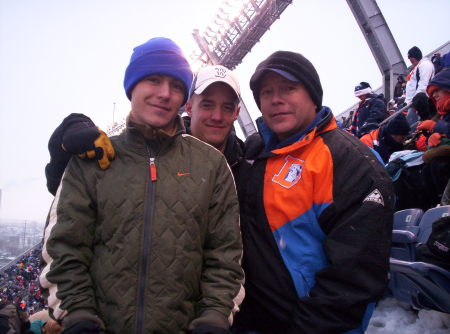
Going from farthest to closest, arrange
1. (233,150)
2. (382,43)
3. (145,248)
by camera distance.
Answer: (382,43)
(233,150)
(145,248)

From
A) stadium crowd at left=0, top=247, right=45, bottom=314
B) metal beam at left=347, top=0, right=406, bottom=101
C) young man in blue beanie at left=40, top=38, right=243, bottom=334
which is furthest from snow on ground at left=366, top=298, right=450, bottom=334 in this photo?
stadium crowd at left=0, top=247, right=45, bottom=314

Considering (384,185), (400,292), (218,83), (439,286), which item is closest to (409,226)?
(400,292)

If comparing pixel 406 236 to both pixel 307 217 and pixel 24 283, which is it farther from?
pixel 24 283

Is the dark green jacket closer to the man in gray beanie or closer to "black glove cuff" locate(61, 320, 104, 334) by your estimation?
"black glove cuff" locate(61, 320, 104, 334)

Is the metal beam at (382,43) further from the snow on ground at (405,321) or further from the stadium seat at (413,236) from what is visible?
the snow on ground at (405,321)

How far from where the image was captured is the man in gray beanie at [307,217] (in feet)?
4.25

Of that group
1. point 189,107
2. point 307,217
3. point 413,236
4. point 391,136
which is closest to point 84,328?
point 307,217

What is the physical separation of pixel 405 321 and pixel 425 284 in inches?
20.5

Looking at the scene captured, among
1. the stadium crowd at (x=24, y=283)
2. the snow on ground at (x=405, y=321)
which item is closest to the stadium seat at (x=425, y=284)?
the snow on ground at (x=405, y=321)

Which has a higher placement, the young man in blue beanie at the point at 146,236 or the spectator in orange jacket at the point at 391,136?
the young man in blue beanie at the point at 146,236

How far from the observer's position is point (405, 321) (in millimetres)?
2211

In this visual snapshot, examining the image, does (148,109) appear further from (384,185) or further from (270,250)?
(384,185)

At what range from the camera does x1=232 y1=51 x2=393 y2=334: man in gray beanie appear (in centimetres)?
130

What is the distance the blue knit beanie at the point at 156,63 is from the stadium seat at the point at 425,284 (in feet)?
5.47
